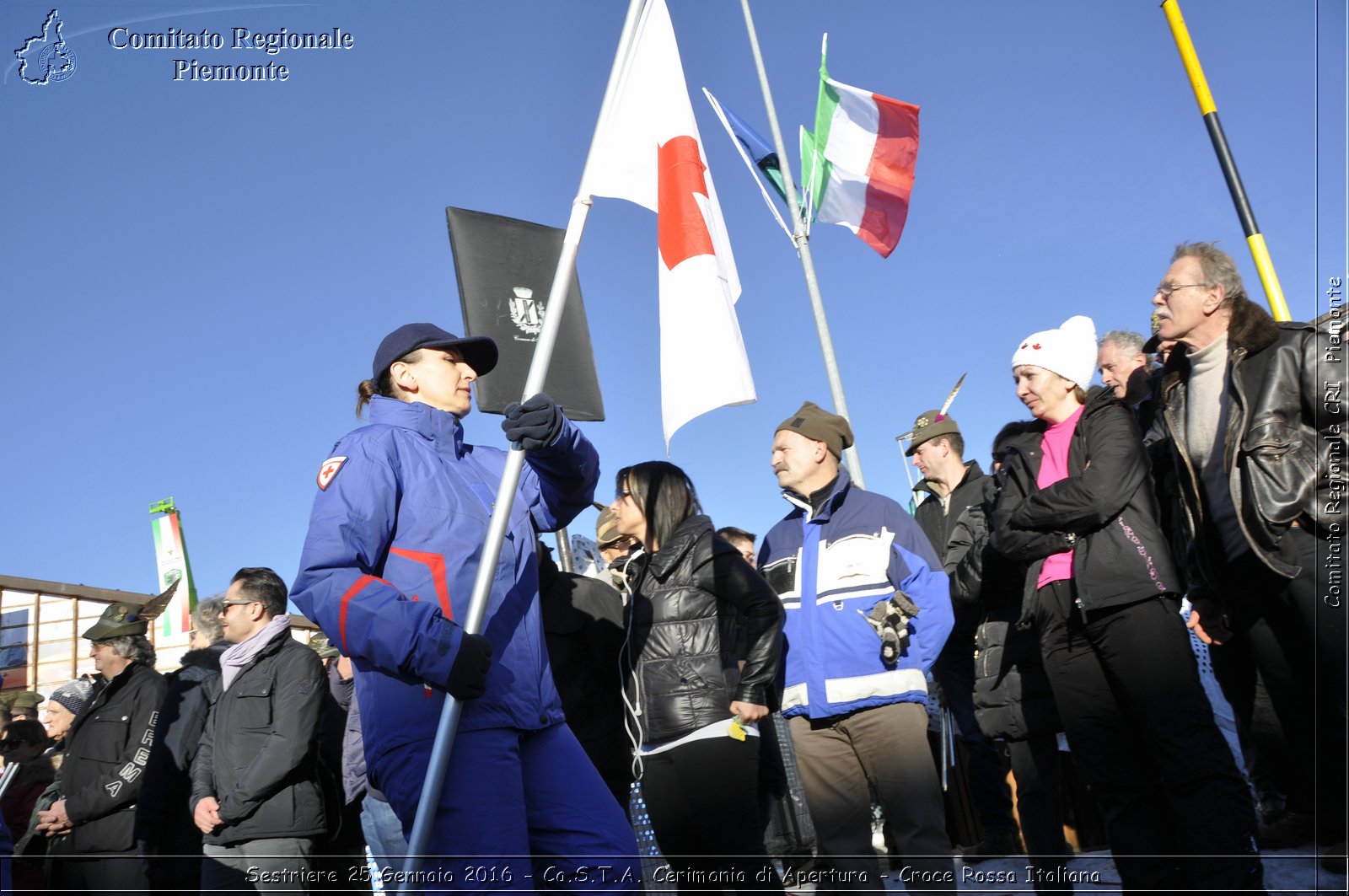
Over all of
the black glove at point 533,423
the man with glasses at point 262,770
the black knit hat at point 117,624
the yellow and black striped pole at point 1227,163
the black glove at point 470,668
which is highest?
the yellow and black striped pole at point 1227,163

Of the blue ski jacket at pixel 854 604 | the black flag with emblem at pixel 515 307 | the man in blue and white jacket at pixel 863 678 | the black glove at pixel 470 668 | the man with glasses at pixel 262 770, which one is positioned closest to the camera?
the black glove at pixel 470 668

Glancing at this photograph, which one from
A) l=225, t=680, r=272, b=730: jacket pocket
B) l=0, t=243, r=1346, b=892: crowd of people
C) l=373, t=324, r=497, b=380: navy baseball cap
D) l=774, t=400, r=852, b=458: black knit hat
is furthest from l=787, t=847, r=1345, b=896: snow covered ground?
l=225, t=680, r=272, b=730: jacket pocket

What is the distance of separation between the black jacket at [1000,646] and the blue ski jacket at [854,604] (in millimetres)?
427

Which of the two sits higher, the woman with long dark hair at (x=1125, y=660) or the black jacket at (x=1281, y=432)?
the black jacket at (x=1281, y=432)

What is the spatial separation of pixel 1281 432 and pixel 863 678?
6.51 ft

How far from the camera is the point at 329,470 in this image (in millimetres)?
3061

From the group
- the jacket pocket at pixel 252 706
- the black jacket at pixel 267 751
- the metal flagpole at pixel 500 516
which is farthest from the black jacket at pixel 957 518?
the jacket pocket at pixel 252 706

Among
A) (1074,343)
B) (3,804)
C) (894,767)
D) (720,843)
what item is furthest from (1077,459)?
(3,804)

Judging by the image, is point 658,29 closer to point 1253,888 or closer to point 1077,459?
point 1077,459

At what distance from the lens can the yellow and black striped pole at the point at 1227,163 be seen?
4641mm

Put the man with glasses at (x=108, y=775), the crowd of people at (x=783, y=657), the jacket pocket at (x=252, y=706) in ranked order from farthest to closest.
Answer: the man with glasses at (x=108, y=775)
the jacket pocket at (x=252, y=706)
the crowd of people at (x=783, y=657)

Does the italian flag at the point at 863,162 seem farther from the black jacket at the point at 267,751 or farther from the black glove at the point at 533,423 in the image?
the black glove at the point at 533,423

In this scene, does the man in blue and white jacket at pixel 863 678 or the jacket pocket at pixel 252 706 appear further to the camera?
the jacket pocket at pixel 252 706

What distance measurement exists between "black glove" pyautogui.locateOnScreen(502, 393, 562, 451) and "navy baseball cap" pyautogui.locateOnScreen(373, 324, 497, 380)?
0.42 m
